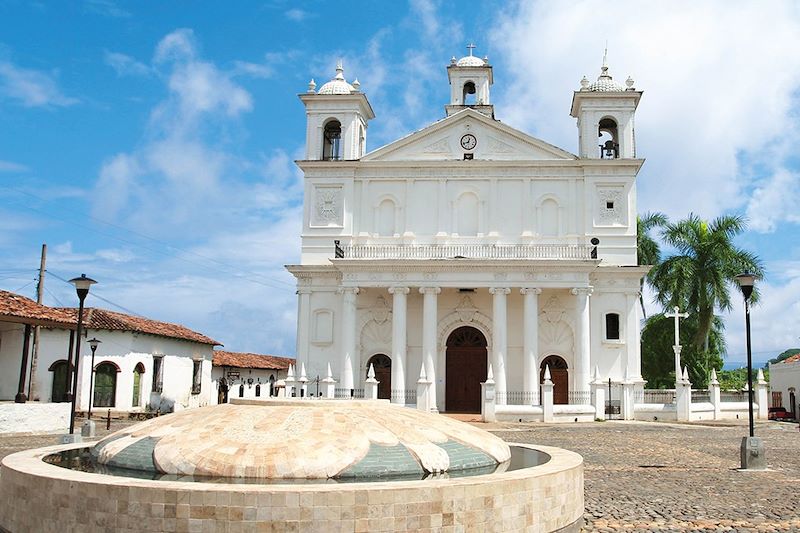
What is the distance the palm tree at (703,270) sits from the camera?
3881 centimetres

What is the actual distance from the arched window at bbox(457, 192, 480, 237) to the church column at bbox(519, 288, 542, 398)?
14.3 feet

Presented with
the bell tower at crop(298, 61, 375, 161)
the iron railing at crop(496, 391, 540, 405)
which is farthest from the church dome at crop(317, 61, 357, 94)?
the iron railing at crop(496, 391, 540, 405)

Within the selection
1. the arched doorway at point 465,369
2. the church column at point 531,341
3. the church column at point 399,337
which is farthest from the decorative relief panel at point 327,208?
the church column at point 531,341

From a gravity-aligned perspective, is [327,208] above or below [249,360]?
above

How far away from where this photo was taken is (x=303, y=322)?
33.3m

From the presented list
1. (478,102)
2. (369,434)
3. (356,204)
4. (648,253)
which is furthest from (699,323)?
(369,434)

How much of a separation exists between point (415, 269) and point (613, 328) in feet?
29.0

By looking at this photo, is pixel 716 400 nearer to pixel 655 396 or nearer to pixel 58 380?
pixel 655 396

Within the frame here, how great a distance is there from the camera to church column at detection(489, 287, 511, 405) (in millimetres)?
30062

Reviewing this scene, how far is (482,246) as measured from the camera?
3225cm

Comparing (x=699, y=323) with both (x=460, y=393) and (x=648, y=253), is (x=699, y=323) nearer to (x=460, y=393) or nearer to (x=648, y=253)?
(x=648, y=253)

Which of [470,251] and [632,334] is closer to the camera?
[470,251]

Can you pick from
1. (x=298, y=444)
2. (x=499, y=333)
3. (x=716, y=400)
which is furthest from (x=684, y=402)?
(x=298, y=444)

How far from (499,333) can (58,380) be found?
17.2m
